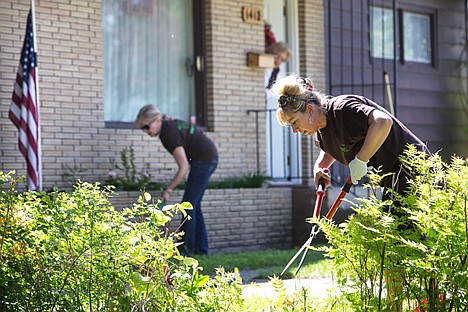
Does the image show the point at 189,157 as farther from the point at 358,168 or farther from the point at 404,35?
the point at 404,35

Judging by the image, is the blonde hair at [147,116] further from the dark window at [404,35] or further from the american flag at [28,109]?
the dark window at [404,35]

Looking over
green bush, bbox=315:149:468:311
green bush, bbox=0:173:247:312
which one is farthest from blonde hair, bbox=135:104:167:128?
green bush, bbox=315:149:468:311

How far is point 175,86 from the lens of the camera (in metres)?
12.1

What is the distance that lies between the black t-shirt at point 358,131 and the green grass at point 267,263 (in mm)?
2931

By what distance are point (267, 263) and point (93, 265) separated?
17.9ft

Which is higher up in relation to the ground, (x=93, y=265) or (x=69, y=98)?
(x=69, y=98)

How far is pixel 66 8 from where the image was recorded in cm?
1058

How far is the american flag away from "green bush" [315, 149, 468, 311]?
5909mm

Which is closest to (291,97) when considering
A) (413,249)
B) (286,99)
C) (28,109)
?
(286,99)

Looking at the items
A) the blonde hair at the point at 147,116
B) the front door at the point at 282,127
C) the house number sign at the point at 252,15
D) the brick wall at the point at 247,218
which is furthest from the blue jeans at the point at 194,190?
the house number sign at the point at 252,15

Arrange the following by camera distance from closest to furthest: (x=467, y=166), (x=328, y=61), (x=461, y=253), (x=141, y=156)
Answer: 1. (x=461, y=253)
2. (x=467, y=166)
3. (x=141, y=156)
4. (x=328, y=61)

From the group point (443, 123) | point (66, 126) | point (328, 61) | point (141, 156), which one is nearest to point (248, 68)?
point (328, 61)

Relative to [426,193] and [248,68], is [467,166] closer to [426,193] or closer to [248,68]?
[426,193]

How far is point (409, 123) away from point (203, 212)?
514 cm
